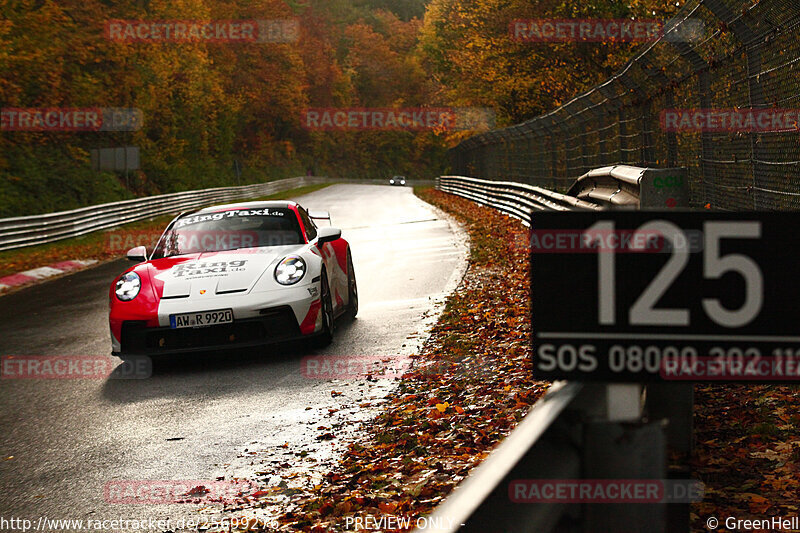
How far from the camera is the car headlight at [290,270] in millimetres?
8430

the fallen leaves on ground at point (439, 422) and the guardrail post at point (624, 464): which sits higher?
the guardrail post at point (624, 464)

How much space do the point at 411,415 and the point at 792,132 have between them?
313 cm

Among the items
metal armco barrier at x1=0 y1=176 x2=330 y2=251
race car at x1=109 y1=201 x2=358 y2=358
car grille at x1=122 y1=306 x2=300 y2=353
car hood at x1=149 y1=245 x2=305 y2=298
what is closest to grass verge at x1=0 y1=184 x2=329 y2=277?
metal armco barrier at x1=0 y1=176 x2=330 y2=251

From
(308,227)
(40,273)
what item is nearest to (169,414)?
(308,227)

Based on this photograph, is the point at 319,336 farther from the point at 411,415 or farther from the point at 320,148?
the point at 320,148

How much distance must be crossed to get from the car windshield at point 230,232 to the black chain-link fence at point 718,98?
155 inches

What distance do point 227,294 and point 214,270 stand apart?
1.55 feet

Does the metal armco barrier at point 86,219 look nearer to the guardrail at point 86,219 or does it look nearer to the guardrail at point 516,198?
the guardrail at point 86,219

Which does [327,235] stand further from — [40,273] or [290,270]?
[40,273]

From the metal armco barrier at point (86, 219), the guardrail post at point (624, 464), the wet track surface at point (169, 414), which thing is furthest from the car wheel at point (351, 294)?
the metal armco barrier at point (86, 219)

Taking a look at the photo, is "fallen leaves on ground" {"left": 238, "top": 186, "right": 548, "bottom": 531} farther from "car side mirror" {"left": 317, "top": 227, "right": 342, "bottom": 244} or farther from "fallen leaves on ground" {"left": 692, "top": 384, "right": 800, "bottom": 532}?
"car side mirror" {"left": 317, "top": 227, "right": 342, "bottom": 244}

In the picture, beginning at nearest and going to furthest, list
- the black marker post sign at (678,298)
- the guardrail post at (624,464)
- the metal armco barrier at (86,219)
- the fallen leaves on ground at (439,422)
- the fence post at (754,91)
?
the guardrail post at (624,464), the black marker post sign at (678,298), the fallen leaves on ground at (439,422), the fence post at (754,91), the metal armco barrier at (86,219)

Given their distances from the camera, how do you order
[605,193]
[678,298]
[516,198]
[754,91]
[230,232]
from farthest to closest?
[516,198]
[605,193]
[230,232]
[754,91]
[678,298]

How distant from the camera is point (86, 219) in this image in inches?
1046
